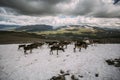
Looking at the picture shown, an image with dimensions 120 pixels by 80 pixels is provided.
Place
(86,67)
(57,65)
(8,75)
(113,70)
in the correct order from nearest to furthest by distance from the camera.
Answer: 1. (8,75)
2. (113,70)
3. (86,67)
4. (57,65)

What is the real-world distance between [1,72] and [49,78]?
5642 mm

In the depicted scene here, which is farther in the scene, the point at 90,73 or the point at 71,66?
the point at 71,66

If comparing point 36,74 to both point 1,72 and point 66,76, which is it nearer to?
point 66,76

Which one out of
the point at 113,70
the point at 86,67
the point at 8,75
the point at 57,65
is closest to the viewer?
the point at 8,75

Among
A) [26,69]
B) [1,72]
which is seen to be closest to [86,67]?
[26,69]

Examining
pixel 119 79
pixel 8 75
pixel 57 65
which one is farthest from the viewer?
pixel 57 65

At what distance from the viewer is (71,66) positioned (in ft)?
44.9

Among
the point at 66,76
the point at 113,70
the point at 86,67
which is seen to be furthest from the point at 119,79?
the point at 66,76

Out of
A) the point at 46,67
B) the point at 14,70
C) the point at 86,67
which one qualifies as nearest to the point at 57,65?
the point at 46,67

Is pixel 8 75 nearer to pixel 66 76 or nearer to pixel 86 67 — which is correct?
pixel 66 76

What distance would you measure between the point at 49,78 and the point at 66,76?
167cm

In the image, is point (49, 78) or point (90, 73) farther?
point (90, 73)

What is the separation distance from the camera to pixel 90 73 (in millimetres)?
11633

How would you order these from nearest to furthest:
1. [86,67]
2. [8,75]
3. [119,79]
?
1. [119,79]
2. [8,75]
3. [86,67]
